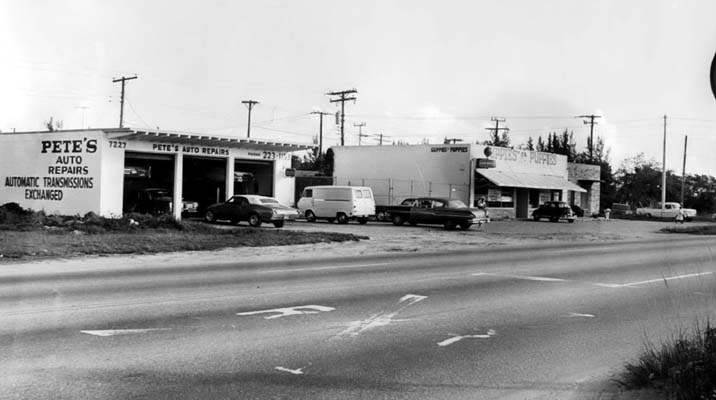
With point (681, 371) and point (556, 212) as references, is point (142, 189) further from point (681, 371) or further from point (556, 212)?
point (681, 371)

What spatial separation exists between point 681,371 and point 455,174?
143 feet

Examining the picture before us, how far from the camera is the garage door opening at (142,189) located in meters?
35.2

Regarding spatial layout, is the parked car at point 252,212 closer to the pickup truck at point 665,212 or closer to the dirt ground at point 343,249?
the dirt ground at point 343,249

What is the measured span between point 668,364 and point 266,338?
13.3 feet

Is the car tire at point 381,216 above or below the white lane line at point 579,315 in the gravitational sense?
above

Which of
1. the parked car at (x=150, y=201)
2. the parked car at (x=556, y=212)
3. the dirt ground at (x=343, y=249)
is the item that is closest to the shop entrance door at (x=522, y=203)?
the parked car at (x=556, y=212)

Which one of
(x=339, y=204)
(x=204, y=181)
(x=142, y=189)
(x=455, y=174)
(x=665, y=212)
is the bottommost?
(x=665, y=212)

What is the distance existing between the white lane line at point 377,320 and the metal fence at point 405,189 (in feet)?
124

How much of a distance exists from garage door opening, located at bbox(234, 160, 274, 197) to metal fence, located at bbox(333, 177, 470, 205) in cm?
906

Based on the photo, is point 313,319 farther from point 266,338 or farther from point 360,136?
point 360,136

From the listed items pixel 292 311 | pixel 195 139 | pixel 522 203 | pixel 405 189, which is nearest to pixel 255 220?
pixel 195 139

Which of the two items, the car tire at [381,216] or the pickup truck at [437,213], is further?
the car tire at [381,216]

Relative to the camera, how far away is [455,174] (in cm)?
4825

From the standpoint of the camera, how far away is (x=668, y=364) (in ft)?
18.1
